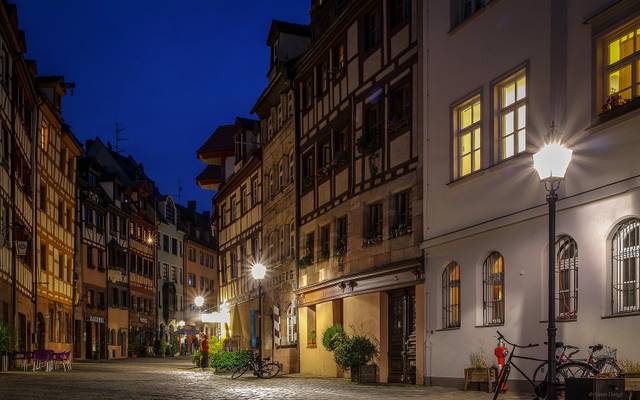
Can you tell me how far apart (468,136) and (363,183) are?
21.4ft

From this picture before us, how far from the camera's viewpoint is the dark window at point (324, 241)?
99.9ft

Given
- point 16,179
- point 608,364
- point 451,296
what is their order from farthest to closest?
point 16,179 → point 451,296 → point 608,364

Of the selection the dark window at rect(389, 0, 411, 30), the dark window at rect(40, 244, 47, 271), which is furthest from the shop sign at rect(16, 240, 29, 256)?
the dark window at rect(389, 0, 411, 30)

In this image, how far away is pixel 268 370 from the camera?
27.9 m

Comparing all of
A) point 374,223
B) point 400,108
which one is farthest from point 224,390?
point 400,108

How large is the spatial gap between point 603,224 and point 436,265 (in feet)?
21.4

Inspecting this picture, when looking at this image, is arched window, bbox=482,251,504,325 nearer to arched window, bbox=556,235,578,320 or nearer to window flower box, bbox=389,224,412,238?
arched window, bbox=556,235,578,320

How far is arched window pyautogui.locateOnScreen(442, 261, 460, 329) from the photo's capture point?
67.7 ft

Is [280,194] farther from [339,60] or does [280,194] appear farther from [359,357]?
[359,357]

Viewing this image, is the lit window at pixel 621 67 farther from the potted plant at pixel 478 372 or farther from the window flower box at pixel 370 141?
the window flower box at pixel 370 141

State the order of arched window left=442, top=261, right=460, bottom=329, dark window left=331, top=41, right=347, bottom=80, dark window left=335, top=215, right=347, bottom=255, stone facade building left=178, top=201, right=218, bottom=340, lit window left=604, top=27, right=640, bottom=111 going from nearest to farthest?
lit window left=604, top=27, right=640, bottom=111 < arched window left=442, top=261, right=460, bottom=329 < dark window left=335, top=215, right=347, bottom=255 < dark window left=331, top=41, right=347, bottom=80 < stone facade building left=178, top=201, right=218, bottom=340

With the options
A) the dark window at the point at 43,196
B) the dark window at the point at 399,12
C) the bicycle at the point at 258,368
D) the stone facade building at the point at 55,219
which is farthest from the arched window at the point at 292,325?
the dark window at the point at 43,196

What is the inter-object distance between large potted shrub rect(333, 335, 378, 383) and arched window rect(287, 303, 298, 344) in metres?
9.33

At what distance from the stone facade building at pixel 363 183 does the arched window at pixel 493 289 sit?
2.83 metres
